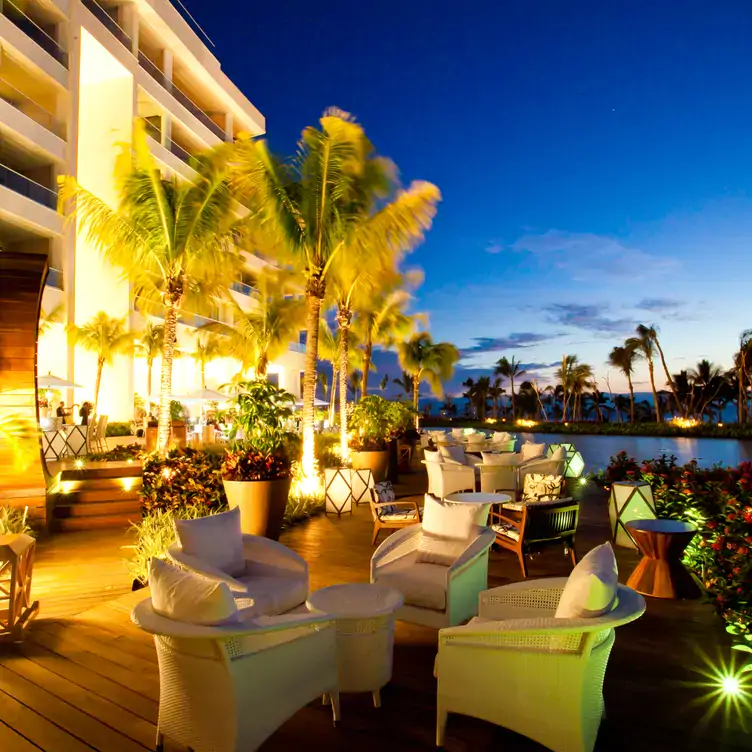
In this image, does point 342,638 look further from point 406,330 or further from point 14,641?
point 406,330

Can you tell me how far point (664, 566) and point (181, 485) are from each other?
18.8 feet

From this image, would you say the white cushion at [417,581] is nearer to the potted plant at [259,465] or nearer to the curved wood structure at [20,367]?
the potted plant at [259,465]

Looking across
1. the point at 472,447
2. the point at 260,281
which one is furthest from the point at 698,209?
the point at 260,281

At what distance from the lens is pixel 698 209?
2294 centimetres

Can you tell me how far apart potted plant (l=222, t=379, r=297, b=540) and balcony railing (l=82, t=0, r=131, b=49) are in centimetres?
2219

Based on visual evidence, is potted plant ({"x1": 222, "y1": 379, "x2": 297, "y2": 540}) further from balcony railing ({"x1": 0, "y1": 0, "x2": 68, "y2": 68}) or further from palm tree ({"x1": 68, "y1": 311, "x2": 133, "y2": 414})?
balcony railing ({"x1": 0, "y1": 0, "x2": 68, "y2": 68})

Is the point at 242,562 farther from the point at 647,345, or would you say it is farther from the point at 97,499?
the point at 647,345

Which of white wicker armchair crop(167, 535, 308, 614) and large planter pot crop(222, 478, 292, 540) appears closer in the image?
white wicker armchair crop(167, 535, 308, 614)

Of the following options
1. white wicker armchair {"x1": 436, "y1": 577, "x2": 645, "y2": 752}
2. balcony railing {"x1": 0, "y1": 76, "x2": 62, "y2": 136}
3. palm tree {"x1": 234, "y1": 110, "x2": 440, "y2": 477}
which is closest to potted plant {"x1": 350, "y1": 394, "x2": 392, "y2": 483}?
palm tree {"x1": 234, "y1": 110, "x2": 440, "y2": 477}

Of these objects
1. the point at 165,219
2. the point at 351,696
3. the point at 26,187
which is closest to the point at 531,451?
the point at 165,219

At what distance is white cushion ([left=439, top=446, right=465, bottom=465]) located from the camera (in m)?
10.3

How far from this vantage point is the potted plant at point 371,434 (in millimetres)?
11914

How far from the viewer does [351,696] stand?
3.27 metres

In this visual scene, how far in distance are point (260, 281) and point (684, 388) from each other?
45876mm
